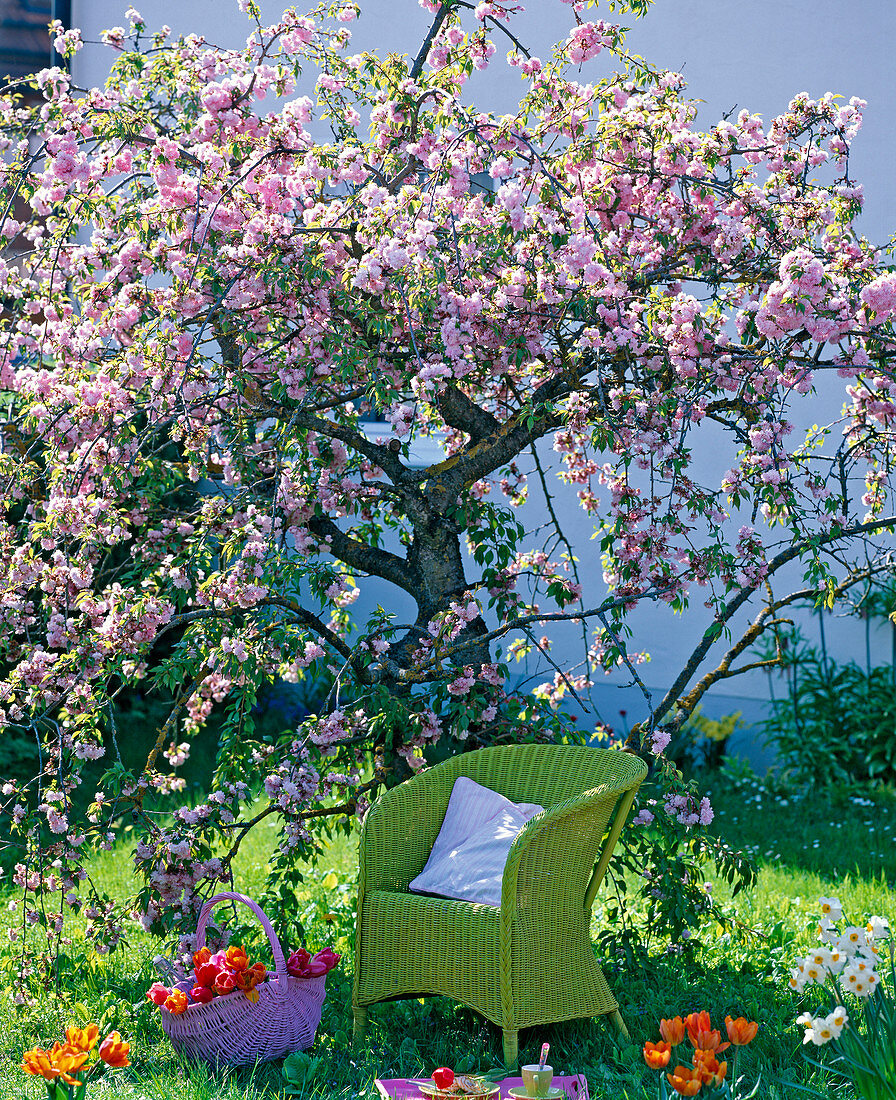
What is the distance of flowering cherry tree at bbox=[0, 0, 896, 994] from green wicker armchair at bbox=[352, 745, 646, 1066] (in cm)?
27

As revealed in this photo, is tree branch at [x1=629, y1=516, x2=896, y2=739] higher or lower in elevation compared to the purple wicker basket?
higher

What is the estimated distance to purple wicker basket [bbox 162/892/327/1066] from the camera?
8.93 feet

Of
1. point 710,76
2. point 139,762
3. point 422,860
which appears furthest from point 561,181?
point 139,762

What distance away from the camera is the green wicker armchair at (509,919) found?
2.66m

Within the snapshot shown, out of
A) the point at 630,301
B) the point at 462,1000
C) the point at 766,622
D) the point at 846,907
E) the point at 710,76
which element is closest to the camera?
the point at 462,1000

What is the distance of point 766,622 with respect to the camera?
354 centimetres

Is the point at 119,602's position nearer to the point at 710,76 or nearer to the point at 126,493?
the point at 126,493

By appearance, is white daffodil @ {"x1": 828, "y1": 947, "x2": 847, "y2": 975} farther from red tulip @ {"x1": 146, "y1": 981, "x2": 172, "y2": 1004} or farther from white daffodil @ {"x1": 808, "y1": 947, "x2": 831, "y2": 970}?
red tulip @ {"x1": 146, "y1": 981, "x2": 172, "y2": 1004}

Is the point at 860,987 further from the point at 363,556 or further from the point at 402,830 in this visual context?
the point at 363,556

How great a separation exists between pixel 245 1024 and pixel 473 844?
2.41ft

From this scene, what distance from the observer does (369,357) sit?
10.1ft

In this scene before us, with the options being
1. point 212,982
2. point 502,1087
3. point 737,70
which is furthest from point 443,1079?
point 737,70

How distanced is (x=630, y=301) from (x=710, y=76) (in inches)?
124

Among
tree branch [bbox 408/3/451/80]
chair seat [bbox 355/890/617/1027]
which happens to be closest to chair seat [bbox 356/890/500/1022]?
chair seat [bbox 355/890/617/1027]
